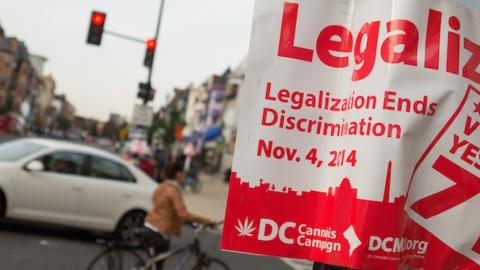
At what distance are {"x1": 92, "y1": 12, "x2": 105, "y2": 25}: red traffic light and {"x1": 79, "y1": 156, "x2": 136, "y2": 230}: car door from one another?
8094mm

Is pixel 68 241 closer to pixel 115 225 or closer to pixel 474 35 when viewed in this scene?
pixel 115 225

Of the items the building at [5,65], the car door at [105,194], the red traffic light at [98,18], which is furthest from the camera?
the building at [5,65]

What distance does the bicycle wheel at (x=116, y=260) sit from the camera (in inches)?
255

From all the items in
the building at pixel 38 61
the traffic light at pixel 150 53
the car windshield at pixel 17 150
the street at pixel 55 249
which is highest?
the building at pixel 38 61

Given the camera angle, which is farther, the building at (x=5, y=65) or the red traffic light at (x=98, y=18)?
the building at (x=5, y=65)

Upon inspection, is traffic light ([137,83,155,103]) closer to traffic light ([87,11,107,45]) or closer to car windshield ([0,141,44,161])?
traffic light ([87,11,107,45])

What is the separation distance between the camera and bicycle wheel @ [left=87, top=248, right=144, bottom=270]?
6488mm

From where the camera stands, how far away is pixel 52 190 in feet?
33.8

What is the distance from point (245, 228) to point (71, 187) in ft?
29.4

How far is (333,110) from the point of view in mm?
2023

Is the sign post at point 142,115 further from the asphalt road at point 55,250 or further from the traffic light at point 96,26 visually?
the asphalt road at point 55,250

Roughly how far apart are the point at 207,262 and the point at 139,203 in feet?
14.8

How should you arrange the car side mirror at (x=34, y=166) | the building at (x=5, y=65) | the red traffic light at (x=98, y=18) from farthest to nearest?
the building at (x=5, y=65) → the red traffic light at (x=98, y=18) → the car side mirror at (x=34, y=166)

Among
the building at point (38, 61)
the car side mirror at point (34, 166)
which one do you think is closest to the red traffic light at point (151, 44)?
the car side mirror at point (34, 166)
